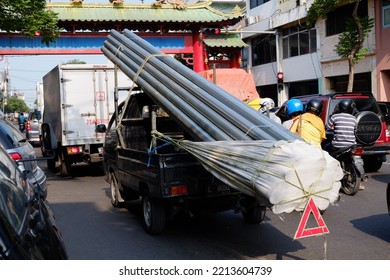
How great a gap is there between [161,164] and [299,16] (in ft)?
70.5

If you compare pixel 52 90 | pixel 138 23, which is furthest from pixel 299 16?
pixel 52 90

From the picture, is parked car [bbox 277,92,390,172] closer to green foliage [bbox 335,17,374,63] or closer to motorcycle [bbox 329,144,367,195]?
motorcycle [bbox 329,144,367,195]

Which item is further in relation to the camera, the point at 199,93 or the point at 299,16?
the point at 299,16

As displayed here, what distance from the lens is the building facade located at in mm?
→ 20000

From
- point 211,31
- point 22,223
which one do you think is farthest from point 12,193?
point 211,31

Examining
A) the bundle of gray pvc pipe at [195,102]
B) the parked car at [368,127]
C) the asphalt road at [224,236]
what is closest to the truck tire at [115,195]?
the asphalt road at [224,236]

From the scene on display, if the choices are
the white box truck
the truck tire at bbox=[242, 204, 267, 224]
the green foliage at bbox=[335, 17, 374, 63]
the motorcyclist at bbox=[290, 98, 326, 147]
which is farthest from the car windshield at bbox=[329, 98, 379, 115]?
the green foliage at bbox=[335, 17, 374, 63]

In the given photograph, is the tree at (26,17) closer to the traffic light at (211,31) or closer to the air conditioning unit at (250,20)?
the traffic light at (211,31)

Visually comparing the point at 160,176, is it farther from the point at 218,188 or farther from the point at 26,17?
the point at 26,17

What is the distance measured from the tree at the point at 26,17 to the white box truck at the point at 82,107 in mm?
1213

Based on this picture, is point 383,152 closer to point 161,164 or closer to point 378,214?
point 378,214

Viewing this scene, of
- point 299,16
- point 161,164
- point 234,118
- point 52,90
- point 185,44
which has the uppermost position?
point 299,16

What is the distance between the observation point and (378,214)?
6828 mm

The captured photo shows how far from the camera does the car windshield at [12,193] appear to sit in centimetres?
223
